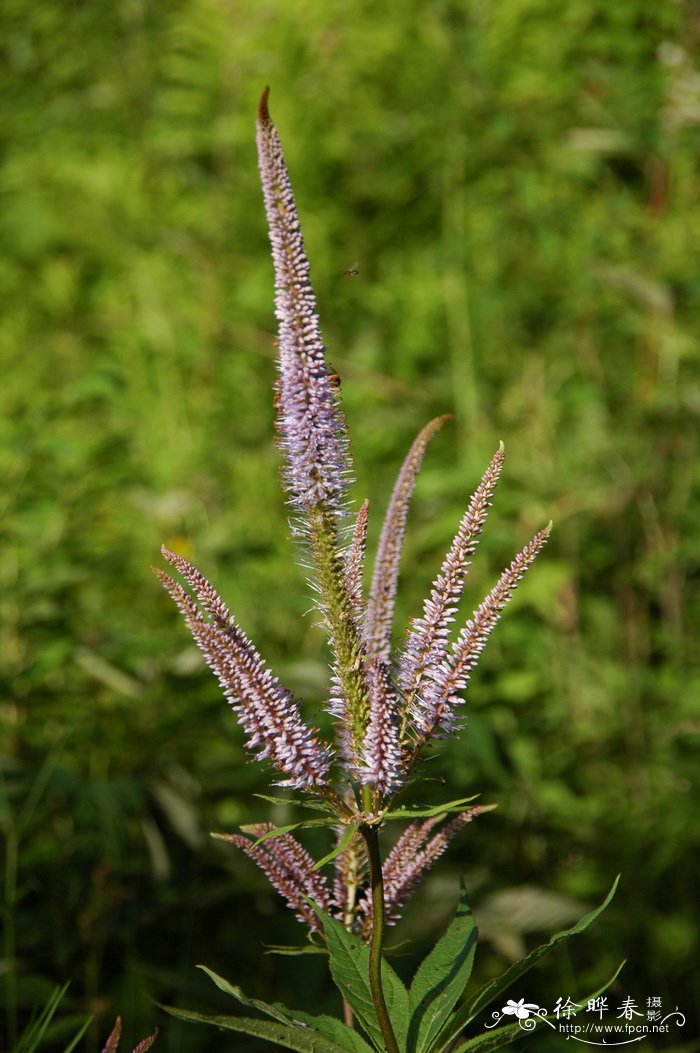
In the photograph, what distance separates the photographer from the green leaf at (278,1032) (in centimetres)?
124

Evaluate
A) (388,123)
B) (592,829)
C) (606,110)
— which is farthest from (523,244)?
(592,829)

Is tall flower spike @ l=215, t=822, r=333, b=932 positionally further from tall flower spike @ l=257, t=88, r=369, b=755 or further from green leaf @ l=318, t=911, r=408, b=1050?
tall flower spike @ l=257, t=88, r=369, b=755

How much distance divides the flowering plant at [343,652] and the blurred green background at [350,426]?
896 mm

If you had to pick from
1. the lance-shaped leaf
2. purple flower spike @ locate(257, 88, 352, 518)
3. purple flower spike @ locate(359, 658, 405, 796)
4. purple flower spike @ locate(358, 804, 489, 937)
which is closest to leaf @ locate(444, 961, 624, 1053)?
purple flower spike @ locate(358, 804, 489, 937)

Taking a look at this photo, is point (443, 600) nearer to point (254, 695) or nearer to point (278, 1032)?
point (254, 695)

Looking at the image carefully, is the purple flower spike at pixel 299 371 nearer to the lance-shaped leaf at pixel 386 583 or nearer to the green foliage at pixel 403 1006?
the lance-shaped leaf at pixel 386 583

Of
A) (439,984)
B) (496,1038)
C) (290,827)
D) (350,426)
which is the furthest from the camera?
(350,426)

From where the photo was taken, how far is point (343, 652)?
1.28 meters

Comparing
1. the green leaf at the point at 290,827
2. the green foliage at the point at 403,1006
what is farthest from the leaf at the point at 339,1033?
the green leaf at the point at 290,827

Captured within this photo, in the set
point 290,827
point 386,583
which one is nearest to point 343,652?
point 386,583

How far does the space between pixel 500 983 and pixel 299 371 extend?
2.51ft

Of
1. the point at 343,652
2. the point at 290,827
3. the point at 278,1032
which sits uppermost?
the point at 343,652

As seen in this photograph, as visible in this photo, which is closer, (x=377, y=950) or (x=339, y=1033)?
(x=377, y=950)

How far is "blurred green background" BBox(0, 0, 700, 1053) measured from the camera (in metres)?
2.71
